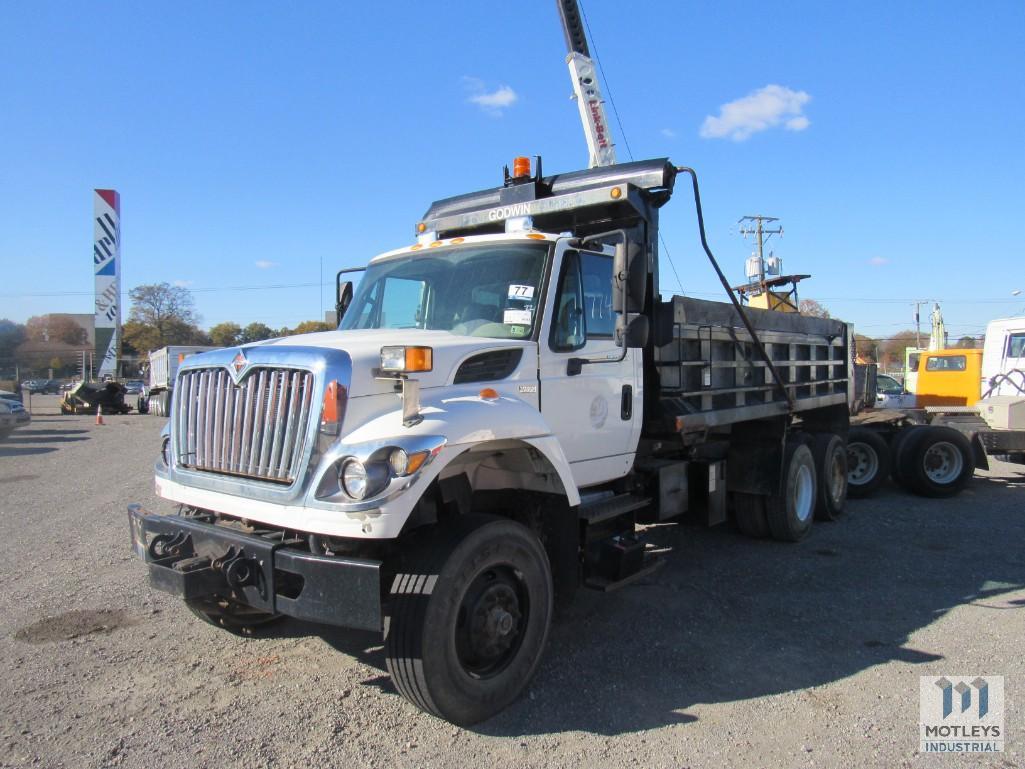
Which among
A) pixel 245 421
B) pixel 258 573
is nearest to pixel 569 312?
pixel 245 421

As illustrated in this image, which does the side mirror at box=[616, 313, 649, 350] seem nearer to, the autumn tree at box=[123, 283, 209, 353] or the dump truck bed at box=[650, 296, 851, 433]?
the dump truck bed at box=[650, 296, 851, 433]

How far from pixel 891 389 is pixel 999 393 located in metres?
11.9

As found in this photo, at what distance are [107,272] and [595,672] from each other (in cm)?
3806

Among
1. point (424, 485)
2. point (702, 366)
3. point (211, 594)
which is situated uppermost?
point (702, 366)

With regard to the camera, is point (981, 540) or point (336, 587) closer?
point (336, 587)

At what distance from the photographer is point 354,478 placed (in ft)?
10.2

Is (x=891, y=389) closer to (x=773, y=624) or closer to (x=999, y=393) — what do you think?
(x=999, y=393)

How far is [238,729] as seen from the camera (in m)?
3.38

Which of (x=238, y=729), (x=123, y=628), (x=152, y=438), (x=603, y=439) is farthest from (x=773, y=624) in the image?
(x=152, y=438)

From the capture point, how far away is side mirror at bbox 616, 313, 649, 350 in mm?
4312

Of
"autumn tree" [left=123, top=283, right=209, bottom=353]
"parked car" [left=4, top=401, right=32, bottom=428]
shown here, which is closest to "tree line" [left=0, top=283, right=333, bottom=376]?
"autumn tree" [left=123, top=283, right=209, bottom=353]

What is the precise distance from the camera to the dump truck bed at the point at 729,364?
17.3ft

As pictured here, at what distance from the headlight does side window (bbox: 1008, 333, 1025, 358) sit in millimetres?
11796

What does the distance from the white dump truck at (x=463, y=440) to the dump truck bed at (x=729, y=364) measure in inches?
1.1
